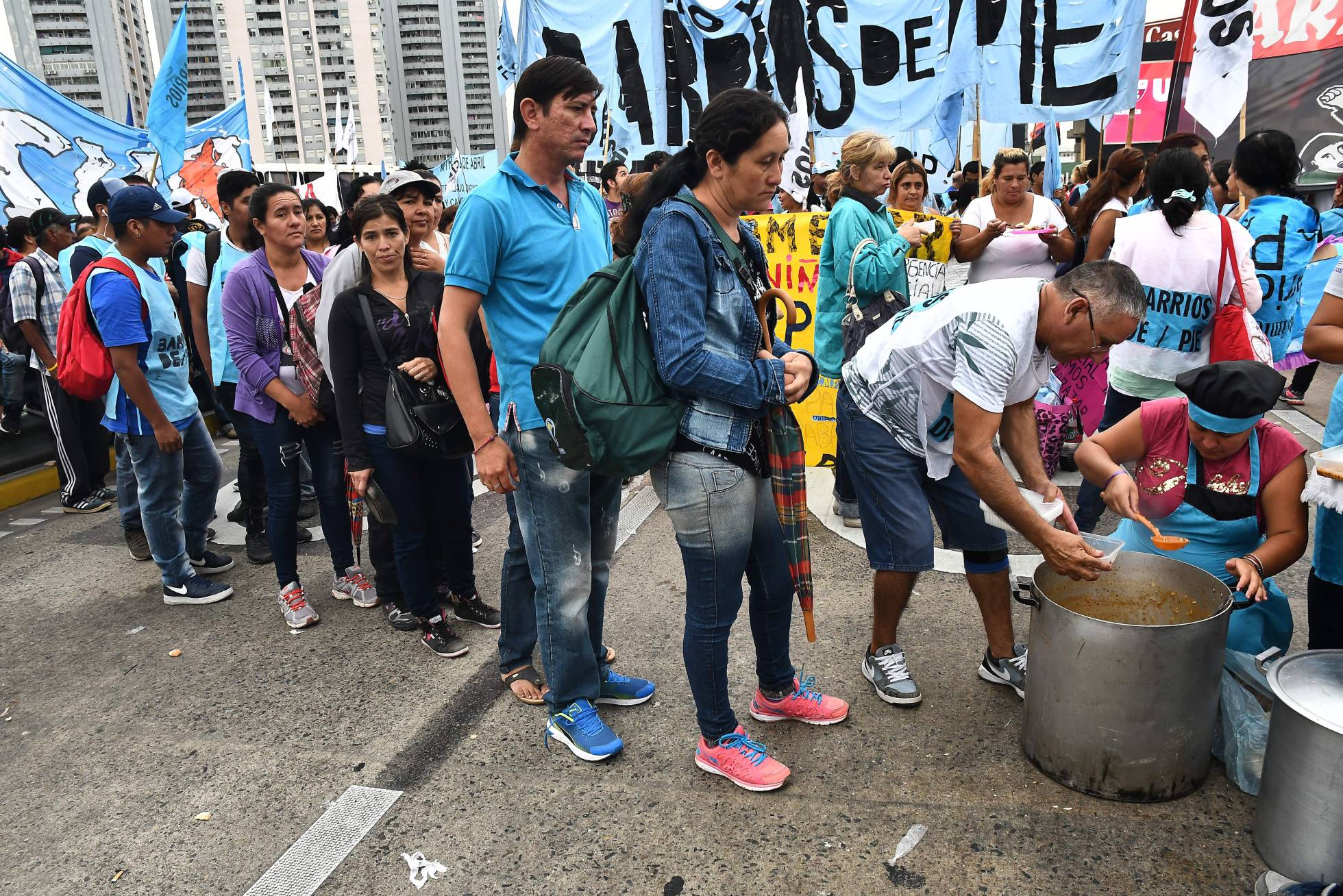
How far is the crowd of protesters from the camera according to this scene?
2.26 meters

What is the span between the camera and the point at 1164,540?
2674 mm

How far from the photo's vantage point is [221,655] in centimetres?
365

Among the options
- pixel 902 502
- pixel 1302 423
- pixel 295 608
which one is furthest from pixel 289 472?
pixel 1302 423

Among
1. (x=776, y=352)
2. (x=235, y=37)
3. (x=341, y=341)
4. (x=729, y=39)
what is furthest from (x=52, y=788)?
(x=235, y=37)

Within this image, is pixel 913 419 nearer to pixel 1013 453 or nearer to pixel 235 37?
pixel 1013 453

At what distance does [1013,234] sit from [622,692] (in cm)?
371

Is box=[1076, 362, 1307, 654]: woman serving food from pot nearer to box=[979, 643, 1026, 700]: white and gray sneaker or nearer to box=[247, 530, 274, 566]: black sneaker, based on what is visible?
box=[979, 643, 1026, 700]: white and gray sneaker

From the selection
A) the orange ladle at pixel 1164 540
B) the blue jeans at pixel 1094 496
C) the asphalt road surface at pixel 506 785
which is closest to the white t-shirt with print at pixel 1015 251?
the blue jeans at pixel 1094 496

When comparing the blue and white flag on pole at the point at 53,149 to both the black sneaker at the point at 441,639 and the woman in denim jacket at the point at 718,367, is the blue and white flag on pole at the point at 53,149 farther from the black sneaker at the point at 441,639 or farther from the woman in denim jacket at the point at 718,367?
the woman in denim jacket at the point at 718,367

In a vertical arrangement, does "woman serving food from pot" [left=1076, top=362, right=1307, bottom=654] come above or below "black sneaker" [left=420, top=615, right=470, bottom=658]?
above

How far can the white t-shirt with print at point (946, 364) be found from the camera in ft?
7.56

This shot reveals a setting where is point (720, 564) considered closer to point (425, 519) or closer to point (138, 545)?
point (425, 519)

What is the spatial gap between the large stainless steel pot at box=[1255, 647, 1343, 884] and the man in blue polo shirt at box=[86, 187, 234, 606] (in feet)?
14.0

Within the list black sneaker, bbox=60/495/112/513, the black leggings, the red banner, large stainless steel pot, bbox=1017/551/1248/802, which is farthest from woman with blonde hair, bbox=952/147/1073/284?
the red banner
